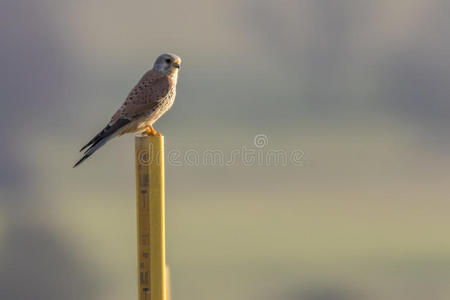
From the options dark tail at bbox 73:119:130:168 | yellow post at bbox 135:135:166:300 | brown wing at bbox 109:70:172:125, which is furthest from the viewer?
brown wing at bbox 109:70:172:125

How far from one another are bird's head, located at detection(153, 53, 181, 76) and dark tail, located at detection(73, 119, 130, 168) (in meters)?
1.01

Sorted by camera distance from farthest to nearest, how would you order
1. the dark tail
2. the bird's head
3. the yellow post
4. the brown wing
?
the bird's head, the brown wing, the dark tail, the yellow post

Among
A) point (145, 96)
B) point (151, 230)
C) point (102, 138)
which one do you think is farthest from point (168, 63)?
point (151, 230)

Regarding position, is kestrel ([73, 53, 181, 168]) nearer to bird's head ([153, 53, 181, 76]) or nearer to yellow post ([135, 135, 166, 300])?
bird's head ([153, 53, 181, 76])

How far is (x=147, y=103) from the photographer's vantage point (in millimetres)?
7535

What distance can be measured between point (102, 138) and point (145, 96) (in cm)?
85

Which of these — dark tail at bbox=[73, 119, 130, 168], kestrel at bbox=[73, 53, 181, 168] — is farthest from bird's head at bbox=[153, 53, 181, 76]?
dark tail at bbox=[73, 119, 130, 168]

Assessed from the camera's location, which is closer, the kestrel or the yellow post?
the yellow post

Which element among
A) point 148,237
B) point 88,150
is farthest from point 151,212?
point 88,150

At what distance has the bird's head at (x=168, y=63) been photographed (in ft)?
25.8

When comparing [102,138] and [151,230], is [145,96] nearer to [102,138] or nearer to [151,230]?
[102,138]

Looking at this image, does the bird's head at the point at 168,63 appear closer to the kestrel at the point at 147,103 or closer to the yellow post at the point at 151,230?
the kestrel at the point at 147,103

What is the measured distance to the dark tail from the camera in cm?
704

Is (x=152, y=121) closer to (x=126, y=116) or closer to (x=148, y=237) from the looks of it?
(x=126, y=116)
